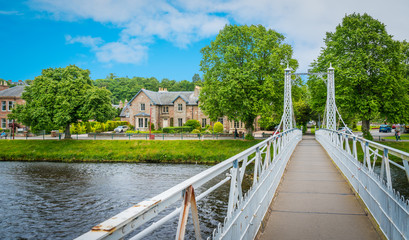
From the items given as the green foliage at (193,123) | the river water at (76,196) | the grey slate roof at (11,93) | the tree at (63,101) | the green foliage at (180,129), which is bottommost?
the river water at (76,196)

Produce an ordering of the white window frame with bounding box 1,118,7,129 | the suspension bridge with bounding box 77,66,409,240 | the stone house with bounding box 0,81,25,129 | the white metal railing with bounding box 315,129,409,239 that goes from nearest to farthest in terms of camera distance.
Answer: the suspension bridge with bounding box 77,66,409,240 < the white metal railing with bounding box 315,129,409,239 < the stone house with bounding box 0,81,25,129 < the white window frame with bounding box 1,118,7,129

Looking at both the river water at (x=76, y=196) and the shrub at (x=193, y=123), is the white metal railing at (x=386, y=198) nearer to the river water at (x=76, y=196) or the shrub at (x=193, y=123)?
the river water at (x=76, y=196)

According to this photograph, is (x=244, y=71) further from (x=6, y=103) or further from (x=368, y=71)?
(x=6, y=103)

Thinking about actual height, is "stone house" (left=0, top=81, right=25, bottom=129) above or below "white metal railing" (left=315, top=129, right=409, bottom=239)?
above

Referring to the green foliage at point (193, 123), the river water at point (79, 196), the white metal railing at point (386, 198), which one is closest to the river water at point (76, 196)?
the river water at point (79, 196)

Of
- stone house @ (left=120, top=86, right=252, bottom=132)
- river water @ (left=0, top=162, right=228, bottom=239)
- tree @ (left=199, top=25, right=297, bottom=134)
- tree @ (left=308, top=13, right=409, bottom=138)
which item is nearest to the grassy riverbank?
river water @ (left=0, top=162, right=228, bottom=239)

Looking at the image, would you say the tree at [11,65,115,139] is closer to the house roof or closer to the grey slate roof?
the house roof

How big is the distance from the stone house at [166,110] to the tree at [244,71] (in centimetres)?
2010

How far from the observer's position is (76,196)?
16094 millimetres

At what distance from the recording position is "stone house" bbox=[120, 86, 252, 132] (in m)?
53.0

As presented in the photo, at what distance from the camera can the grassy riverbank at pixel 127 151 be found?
28.8m

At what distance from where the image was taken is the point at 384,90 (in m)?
28.4

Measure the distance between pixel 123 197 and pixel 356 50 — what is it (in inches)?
1006

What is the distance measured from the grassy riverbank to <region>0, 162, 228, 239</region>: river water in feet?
10.1
